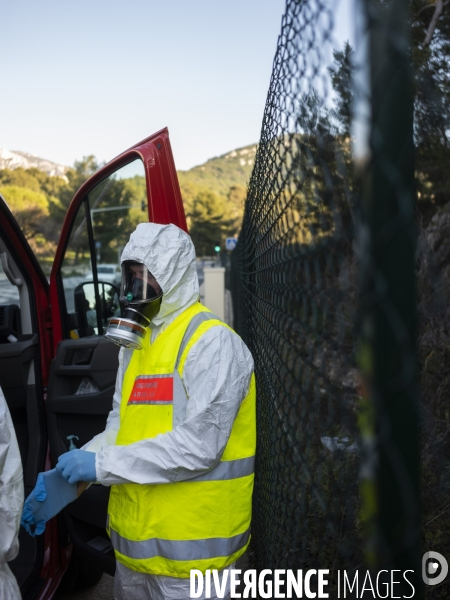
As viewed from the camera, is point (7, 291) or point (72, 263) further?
point (72, 263)

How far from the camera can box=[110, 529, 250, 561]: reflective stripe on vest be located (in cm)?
216

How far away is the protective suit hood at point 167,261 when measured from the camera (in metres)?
2.33

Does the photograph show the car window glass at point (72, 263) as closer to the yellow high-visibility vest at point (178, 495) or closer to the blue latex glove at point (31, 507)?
the blue latex glove at point (31, 507)

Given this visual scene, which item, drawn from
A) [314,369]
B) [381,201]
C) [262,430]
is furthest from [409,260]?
[262,430]

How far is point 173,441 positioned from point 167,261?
655mm

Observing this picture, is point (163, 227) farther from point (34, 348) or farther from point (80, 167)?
point (80, 167)

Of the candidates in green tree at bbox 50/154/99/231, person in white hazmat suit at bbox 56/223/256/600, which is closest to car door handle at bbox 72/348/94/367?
person in white hazmat suit at bbox 56/223/256/600

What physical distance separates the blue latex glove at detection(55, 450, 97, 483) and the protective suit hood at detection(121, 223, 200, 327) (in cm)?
54

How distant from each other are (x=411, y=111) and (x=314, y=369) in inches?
32.4

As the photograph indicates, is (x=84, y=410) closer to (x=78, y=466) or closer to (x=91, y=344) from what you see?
(x=91, y=344)

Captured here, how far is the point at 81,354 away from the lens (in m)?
3.28

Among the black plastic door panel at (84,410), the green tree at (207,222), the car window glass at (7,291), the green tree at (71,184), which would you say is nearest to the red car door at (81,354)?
the black plastic door panel at (84,410)

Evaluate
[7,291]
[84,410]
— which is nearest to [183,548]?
[84,410]

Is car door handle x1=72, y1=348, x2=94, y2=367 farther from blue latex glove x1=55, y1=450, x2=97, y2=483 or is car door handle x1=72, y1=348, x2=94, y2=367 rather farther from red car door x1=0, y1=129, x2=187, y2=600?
blue latex glove x1=55, y1=450, x2=97, y2=483
